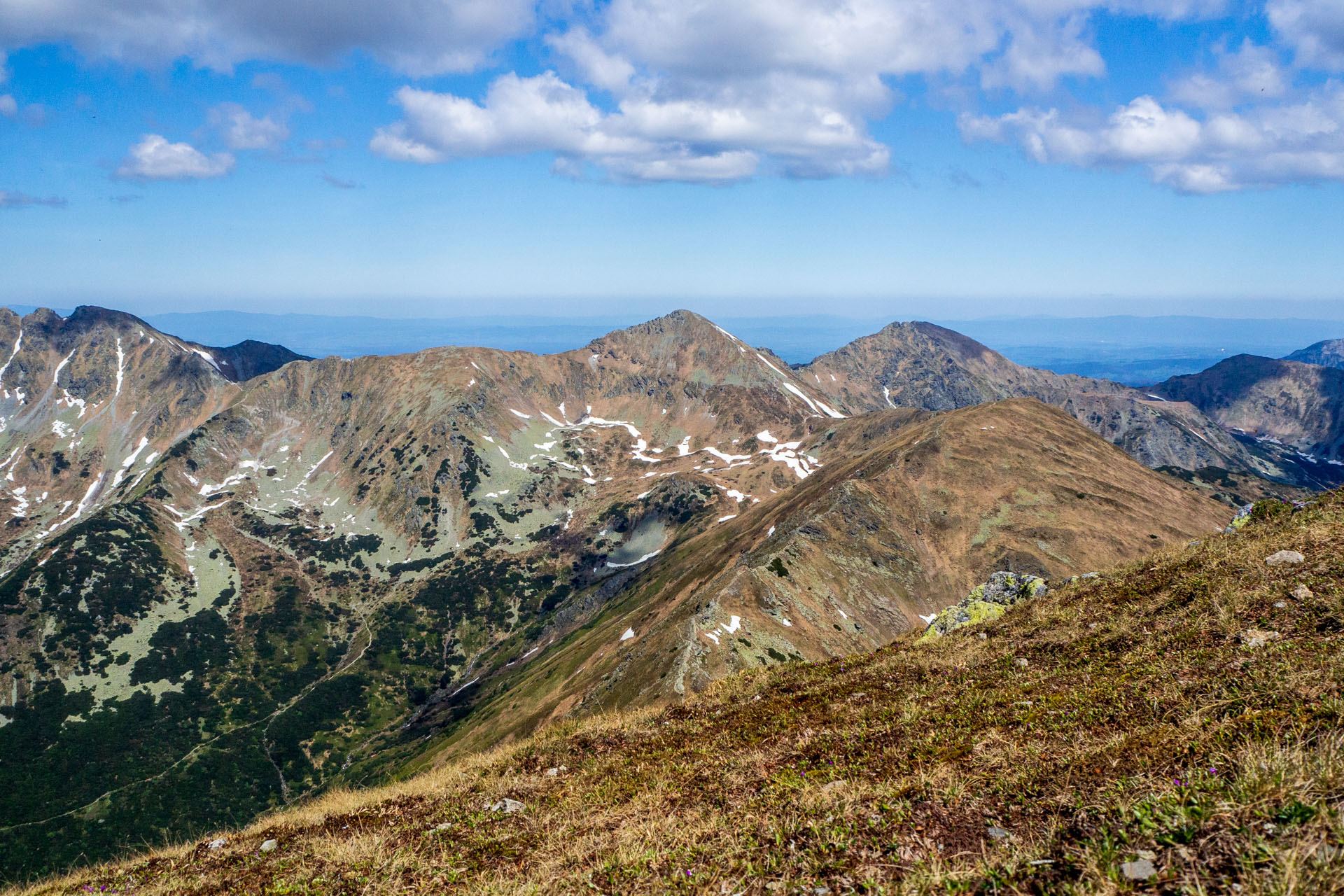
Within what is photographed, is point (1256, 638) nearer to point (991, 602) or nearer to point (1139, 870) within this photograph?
point (1139, 870)

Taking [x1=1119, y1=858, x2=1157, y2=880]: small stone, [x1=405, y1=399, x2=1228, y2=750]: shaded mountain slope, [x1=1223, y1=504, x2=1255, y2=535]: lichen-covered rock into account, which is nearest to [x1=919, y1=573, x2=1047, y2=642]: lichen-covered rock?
[x1=1223, y1=504, x2=1255, y2=535]: lichen-covered rock

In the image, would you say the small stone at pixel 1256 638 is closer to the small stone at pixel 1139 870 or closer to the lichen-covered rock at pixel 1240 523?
the small stone at pixel 1139 870

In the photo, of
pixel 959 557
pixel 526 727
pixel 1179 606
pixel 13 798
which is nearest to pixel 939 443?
pixel 959 557

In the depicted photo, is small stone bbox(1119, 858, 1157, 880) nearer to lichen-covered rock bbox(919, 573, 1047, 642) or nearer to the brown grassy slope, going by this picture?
the brown grassy slope

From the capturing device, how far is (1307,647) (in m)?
12.6

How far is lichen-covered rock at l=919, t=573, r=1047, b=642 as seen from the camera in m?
30.5

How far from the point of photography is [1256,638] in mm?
13969

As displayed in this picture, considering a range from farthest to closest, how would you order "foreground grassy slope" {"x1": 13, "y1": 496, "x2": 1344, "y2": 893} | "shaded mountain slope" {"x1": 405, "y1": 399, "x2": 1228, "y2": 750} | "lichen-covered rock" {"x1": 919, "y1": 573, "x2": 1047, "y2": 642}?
"shaded mountain slope" {"x1": 405, "y1": 399, "x2": 1228, "y2": 750}, "lichen-covered rock" {"x1": 919, "y1": 573, "x2": 1047, "y2": 642}, "foreground grassy slope" {"x1": 13, "y1": 496, "x2": 1344, "y2": 893}

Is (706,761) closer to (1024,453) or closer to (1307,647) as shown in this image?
(1307,647)

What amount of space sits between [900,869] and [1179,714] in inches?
268

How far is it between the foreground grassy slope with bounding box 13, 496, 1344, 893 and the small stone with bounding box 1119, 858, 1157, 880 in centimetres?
7

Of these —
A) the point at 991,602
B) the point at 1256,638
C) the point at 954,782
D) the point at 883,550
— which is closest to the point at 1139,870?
the point at 954,782

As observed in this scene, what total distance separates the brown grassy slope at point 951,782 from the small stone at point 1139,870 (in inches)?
4.2

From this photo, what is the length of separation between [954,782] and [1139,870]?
4.22 metres
